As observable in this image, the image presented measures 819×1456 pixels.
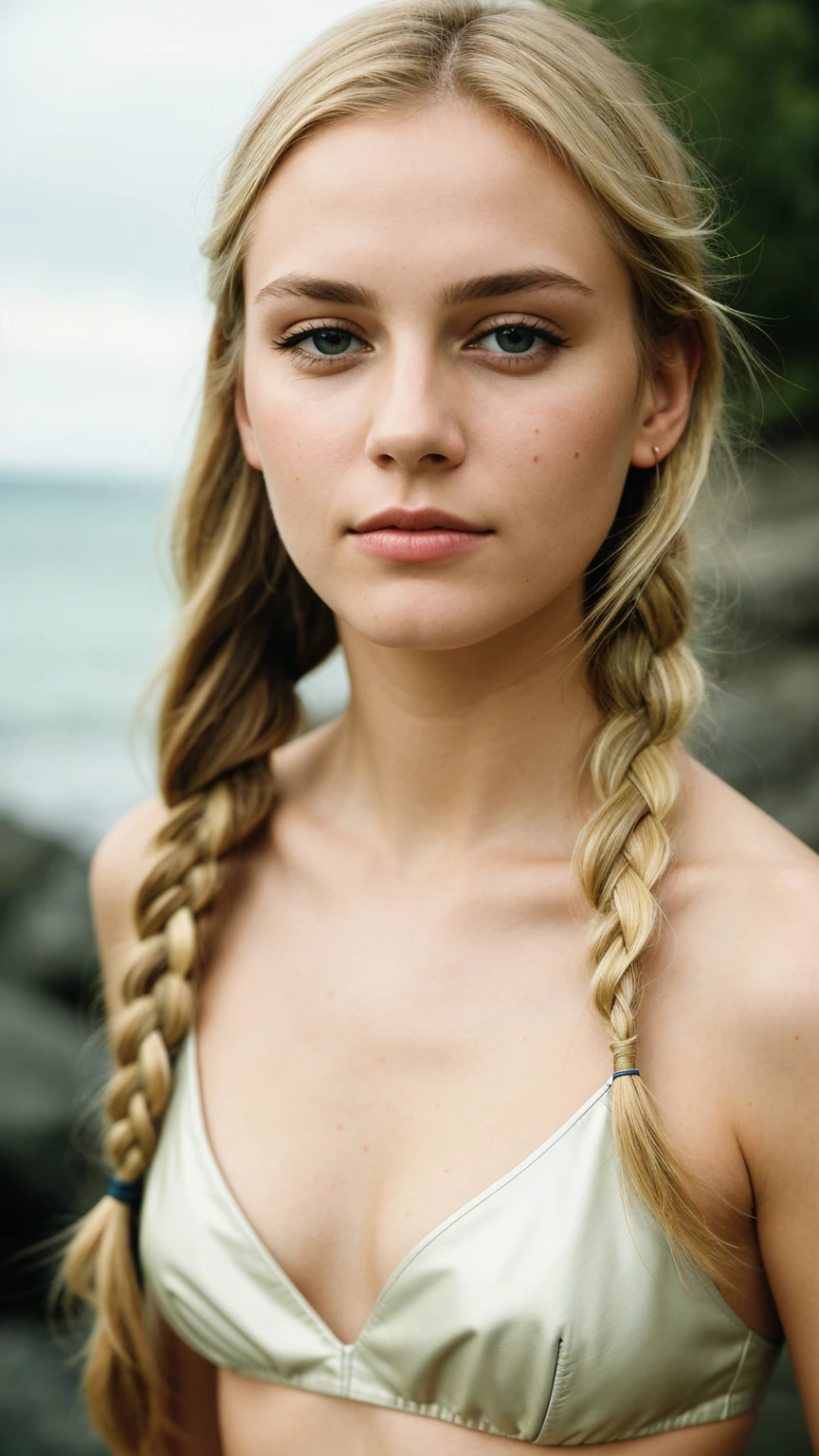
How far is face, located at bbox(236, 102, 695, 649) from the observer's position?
1634 millimetres

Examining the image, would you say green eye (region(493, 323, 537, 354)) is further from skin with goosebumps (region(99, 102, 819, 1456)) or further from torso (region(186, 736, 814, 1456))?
torso (region(186, 736, 814, 1456))

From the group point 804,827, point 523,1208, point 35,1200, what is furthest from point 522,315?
point 804,827

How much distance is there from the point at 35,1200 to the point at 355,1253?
87.5 inches

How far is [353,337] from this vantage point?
1.73 metres

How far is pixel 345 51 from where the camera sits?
5.87 feet

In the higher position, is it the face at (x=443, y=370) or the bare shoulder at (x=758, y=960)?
the face at (x=443, y=370)

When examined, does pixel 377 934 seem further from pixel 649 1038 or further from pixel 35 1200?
pixel 35 1200

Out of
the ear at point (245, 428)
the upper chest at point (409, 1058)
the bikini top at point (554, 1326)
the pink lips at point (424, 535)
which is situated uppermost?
the ear at point (245, 428)

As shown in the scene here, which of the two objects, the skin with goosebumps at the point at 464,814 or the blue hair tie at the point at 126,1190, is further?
the blue hair tie at the point at 126,1190

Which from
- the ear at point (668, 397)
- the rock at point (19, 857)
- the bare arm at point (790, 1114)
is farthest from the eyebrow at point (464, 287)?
the rock at point (19, 857)

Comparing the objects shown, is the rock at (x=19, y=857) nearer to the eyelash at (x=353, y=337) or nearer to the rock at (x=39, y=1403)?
the rock at (x=39, y=1403)

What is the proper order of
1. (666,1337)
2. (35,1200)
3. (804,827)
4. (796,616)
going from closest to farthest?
(666,1337)
(35,1200)
(804,827)
(796,616)

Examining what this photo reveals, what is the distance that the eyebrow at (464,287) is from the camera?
5.35 ft

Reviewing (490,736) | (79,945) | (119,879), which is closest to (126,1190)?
(119,879)
